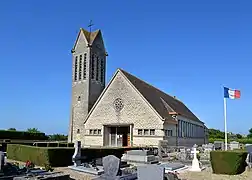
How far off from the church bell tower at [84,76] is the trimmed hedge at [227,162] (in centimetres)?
2428

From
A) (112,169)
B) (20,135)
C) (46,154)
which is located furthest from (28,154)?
(20,135)

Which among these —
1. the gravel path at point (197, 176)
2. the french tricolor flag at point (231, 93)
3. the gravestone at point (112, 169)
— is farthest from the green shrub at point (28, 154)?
the french tricolor flag at point (231, 93)

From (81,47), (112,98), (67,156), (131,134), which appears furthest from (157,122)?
(81,47)

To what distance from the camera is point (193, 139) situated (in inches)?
1809

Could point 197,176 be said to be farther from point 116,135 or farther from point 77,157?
point 116,135

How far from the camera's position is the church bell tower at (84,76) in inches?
1567

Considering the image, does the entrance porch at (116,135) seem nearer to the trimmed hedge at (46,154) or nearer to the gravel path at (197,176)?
the trimmed hedge at (46,154)

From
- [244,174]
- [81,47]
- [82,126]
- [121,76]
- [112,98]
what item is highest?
[81,47]

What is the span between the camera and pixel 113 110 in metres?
36.0

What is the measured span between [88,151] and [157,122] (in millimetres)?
11829

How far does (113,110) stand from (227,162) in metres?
20.7

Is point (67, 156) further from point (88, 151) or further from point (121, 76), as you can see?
point (121, 76)

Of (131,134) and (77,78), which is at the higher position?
(77,78)

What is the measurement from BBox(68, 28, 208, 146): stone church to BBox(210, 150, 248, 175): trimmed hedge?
14.4 m
